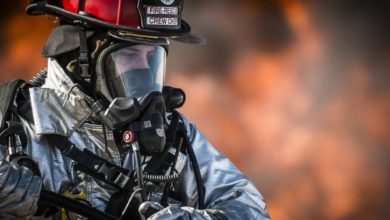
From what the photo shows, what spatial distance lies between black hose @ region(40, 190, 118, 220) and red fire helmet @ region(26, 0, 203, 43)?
0.77 m

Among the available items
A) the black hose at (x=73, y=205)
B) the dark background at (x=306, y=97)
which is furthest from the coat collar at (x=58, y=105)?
the dark background at (x=306, y=97)

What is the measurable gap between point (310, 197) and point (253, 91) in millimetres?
763

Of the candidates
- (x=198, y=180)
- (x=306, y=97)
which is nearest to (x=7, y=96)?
(x=198, y=180)

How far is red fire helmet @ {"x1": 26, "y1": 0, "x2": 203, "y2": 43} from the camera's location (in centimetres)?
519

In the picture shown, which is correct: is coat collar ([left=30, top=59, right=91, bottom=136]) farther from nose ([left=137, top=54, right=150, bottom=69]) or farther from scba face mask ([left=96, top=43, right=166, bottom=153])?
nose ([left=137, top=54, right=150, bottom=69])

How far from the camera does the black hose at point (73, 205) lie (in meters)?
4.70

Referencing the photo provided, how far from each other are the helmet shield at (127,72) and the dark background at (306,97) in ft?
10.1

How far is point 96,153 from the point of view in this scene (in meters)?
5.15

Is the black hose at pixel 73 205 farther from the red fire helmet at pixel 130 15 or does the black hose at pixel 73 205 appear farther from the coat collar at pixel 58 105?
the red fire helmet at pixel 130 15

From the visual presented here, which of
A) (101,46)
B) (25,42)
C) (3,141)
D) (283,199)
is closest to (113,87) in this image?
(101,46)

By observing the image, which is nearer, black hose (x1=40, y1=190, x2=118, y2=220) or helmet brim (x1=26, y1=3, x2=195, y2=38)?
black hose (x1=40, y1=190, x2=118, y2=220)

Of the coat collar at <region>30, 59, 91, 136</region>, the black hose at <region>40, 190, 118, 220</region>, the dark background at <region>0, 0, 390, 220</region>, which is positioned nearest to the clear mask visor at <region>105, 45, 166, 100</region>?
the coat collar at <region>30, 59, 91, 136</region>

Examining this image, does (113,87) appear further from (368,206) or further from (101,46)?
(368,206)

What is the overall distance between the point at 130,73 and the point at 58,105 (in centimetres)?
31
